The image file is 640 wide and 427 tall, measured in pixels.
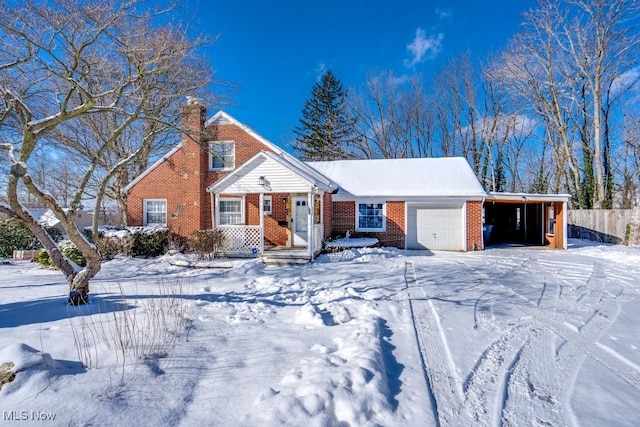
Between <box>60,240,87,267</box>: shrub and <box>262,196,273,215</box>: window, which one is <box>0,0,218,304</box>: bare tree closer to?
<box>60,240,87,267</box>: shrub

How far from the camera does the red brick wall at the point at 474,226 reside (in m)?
13.3

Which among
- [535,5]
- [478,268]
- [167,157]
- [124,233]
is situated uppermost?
[535,5]

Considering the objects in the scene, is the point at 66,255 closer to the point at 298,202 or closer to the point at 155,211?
the point at 155,211

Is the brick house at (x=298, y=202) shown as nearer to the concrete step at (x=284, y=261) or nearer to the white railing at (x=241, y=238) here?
the white railing at (x=241, y=238)

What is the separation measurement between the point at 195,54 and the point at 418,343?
8723 mm

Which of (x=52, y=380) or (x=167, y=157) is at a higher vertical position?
(x=167, y=157)

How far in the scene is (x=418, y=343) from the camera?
401cm

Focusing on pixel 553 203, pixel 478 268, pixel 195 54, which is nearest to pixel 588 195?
pixel 553 203

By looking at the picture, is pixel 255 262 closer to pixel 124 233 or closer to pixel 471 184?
pixel 124 233

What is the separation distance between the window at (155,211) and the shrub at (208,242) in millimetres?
3454

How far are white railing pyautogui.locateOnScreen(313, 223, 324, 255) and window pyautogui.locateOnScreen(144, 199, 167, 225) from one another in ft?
23.0

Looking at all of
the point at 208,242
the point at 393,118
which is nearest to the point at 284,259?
the point at 208,242

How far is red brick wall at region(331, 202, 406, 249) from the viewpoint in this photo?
45.7 ft

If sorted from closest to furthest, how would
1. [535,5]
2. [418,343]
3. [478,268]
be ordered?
[418,343] → [478,268] → [535,5]
